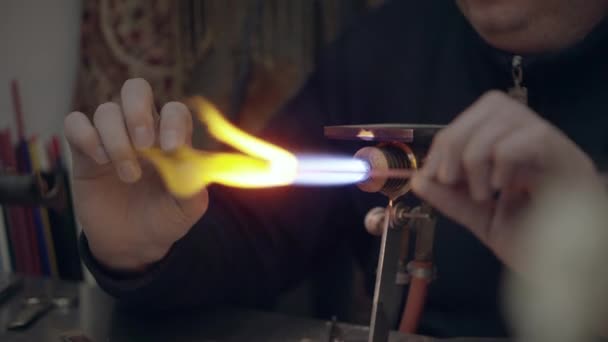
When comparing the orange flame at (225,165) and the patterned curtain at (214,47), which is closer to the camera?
the orange flame at (225,165)

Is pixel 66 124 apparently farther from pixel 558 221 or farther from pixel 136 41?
pixel 136 41

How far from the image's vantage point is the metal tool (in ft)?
1.45

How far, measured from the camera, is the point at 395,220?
504 millimetres

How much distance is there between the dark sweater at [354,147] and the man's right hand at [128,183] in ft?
0.12

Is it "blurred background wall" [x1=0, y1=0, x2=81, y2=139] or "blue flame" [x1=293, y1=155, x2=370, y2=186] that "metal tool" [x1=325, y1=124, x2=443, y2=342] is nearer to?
"blue flame" [x1=293, y1=155, x2=370, y2=186]

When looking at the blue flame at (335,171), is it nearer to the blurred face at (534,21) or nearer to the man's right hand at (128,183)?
the man's right hand at (128,183)

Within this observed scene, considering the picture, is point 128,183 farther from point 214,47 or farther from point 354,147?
point 214,47

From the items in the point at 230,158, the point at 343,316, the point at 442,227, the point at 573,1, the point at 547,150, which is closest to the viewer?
the point at 547,150

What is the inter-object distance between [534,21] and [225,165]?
1.46ft

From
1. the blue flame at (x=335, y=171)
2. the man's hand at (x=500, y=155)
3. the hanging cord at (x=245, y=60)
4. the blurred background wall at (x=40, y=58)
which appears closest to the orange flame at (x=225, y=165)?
the blue flame at (x=335, y=171)

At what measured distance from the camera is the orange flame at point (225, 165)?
476 millimetres

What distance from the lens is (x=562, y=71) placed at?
2.47 ft

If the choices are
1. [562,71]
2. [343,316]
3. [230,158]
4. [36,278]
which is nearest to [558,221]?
[230,158]

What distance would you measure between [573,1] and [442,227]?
1.13 ft
